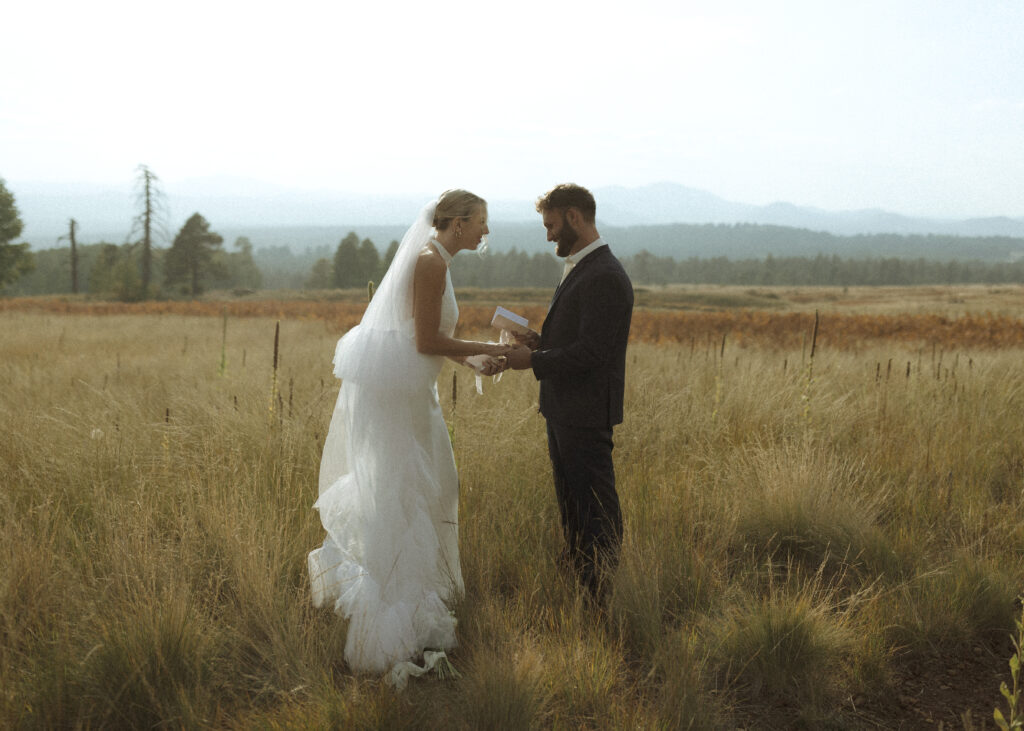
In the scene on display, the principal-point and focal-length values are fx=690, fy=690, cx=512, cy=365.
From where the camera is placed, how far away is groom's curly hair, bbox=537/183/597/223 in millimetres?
3580

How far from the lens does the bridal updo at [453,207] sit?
3354mm

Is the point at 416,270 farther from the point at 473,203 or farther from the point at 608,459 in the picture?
the point at 608,459

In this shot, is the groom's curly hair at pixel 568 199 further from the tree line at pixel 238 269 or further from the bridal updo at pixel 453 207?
the tree line at pixel 238 269

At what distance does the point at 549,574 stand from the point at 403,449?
1068 mm

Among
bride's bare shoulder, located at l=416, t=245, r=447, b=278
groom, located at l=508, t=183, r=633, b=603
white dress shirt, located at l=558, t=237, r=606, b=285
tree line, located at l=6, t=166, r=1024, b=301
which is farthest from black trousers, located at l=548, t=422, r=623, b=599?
tree line, located at l=6, t=166, r=1024, b=301

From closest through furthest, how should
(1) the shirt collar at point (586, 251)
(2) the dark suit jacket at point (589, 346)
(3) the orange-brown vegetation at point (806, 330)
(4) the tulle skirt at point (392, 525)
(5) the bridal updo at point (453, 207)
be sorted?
(4) the tulle skirt at point (392, 525), (5) the bridal updo at point (453, 207), (2) the dark suit jacket at point (589, 346), (1) the shirt collar at point (586, 251), (3) the orange-brown vegetation at point (806, 330)

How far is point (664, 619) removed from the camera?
352cm

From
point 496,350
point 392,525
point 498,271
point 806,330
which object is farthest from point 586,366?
point 498,271

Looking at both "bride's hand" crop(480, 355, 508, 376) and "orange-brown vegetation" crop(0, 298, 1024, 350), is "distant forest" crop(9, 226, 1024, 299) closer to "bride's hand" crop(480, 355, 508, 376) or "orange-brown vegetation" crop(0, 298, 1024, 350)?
"orange-brown vegetation" crop(0, 298, 1024, 350)

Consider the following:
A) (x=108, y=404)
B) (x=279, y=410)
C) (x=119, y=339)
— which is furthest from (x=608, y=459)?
(x=119, y=339)

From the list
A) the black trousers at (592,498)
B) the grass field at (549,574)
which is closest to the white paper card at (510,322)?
the black trousers at (592,498)

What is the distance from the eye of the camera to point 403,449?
3.38 metres

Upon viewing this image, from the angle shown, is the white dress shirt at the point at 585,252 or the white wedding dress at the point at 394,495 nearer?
the white wedding dress at the point at 394,495

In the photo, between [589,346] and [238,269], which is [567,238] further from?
[238,269]
